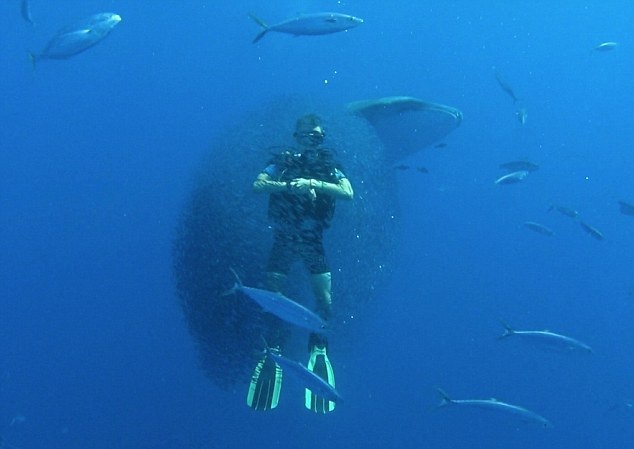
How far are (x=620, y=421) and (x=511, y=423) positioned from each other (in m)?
8.29

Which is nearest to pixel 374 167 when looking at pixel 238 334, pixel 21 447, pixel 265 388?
pixel 238 334

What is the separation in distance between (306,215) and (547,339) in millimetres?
2928

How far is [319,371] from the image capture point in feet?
17.4

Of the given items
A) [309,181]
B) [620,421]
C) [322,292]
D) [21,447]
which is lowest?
[620,421]

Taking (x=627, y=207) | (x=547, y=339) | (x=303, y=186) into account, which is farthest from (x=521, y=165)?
(x=303, y=186)

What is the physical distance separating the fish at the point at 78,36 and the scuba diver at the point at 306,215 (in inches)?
97.4

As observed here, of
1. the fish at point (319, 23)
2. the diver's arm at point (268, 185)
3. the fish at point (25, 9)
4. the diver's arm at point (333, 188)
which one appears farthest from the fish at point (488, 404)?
the fish at point (25, 9)

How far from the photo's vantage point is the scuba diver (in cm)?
520

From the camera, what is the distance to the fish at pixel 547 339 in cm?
554

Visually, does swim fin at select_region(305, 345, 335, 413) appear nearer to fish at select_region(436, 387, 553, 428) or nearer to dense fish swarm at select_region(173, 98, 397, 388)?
fish at select_region(436, 387, 553, 428)

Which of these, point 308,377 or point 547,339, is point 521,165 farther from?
point 308,377

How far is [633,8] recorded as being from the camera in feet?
207

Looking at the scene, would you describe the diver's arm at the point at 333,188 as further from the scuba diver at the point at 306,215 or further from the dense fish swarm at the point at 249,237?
the dense fish swarm at the point at 249,237

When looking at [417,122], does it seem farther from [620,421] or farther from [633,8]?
[633,8]
